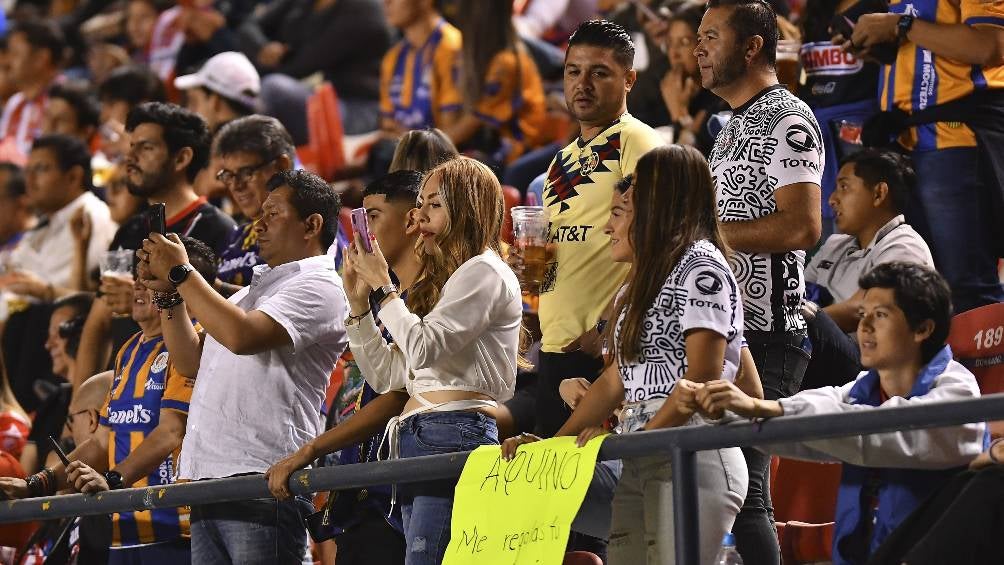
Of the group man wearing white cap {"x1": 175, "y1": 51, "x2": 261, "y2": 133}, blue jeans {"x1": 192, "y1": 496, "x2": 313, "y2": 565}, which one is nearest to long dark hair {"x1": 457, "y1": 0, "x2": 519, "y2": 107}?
man wearing white cap {"x1": 175, "y1": 51, "x2": 261, "y2": 133}

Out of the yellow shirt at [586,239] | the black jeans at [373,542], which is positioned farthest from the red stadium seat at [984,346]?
the black jeans at [373,542]

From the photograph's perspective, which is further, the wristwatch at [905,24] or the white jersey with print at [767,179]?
the wristwatch at [905,24]

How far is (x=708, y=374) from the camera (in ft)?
12.6

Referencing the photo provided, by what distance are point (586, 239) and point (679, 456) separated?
1.44 meters

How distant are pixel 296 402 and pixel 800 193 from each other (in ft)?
5.35

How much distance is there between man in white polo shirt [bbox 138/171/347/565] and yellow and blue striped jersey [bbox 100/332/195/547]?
0.24 meters

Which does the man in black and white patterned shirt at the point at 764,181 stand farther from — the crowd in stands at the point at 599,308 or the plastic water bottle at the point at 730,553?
the plastic water bottle at the point at 730,553

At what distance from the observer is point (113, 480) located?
5.12 meters

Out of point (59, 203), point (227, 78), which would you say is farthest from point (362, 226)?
point (59, 203)

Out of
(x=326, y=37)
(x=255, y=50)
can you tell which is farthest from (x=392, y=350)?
(x=255, y=50)

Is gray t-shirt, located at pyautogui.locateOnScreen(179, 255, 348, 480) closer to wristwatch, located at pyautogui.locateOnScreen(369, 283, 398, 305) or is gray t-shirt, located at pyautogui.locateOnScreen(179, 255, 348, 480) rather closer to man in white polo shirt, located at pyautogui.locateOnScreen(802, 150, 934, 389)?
wristwatch, located at pyautogui.locateOnScreen(369, 283, 398, 305)

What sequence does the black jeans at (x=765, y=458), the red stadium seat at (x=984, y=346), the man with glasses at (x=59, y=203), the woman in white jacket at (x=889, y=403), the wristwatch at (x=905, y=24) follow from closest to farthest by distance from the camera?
the woman in white jacket at (x=889, y=403) → the black jeans at (x=765, y=458) → the red stadium seat at (x=984, y=346) → the wristwatch at (x=905, y=24) → the man with glasses at (x=59, y=203)

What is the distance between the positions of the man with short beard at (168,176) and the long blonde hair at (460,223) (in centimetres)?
198

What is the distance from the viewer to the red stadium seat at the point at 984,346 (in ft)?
15.4
